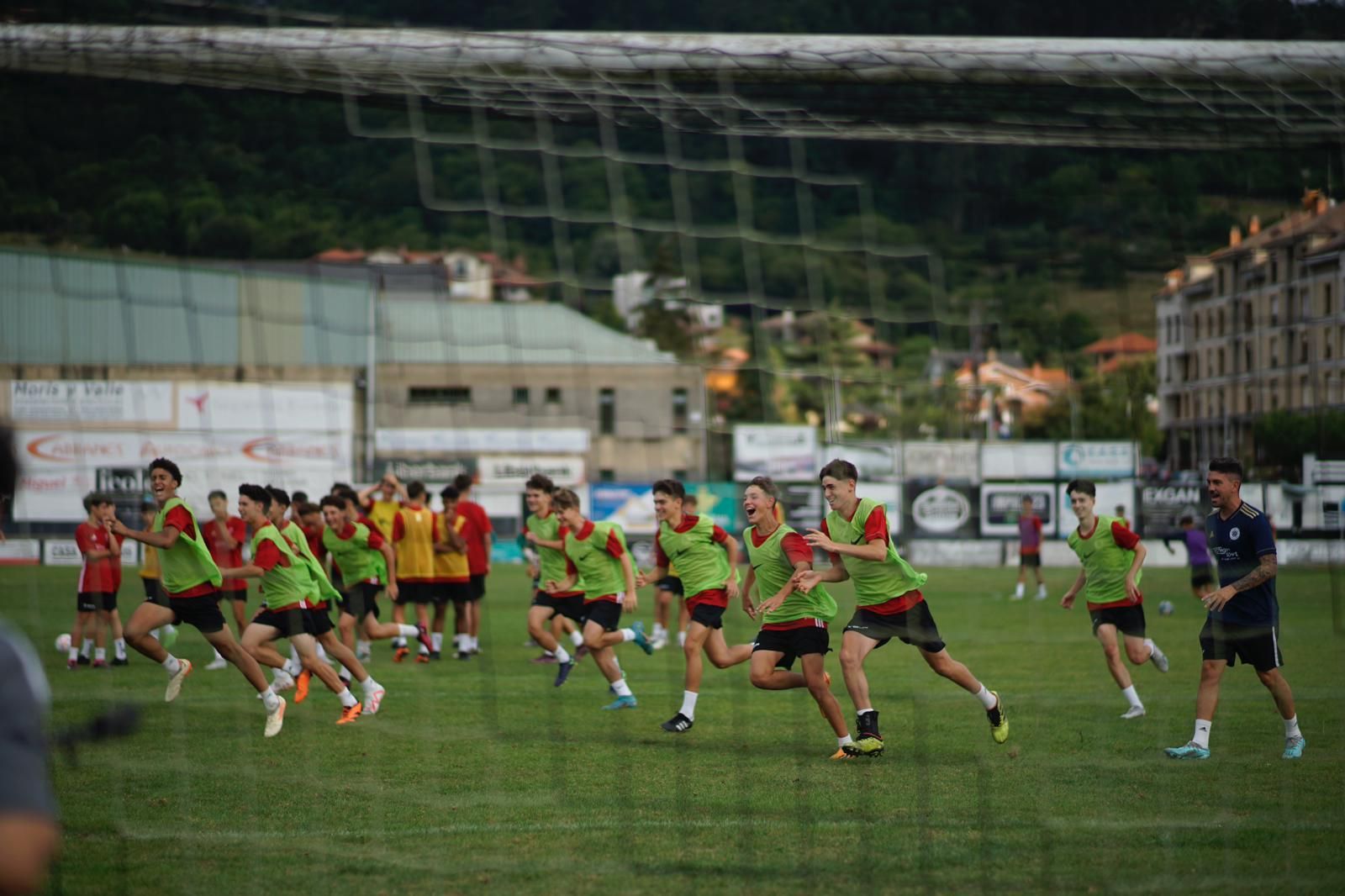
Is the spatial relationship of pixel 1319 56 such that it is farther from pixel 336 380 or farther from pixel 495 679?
pixel 336 380

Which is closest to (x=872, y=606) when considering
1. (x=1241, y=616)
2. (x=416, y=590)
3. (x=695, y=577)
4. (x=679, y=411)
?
(x=695, y=577)

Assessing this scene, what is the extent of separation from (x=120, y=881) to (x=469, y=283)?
179 inches

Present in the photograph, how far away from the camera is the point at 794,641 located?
31.6 feet

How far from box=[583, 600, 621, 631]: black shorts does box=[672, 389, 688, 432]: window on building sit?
2663mm

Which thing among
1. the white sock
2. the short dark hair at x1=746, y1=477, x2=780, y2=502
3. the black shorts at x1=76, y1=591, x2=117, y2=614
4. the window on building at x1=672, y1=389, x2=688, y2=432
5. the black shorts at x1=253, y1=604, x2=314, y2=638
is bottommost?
the white sock

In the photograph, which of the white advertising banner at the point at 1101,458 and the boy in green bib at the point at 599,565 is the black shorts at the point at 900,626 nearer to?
the boy in green bib at the point at 599,565

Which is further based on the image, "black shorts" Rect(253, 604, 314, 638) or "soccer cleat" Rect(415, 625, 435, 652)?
"soccer cleat" Rect(415, 625, 435, 652)

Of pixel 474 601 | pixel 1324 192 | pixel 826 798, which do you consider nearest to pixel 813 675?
pixel 826 798

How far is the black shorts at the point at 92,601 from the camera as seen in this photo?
49.8 feet

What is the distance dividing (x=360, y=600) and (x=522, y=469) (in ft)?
94.2

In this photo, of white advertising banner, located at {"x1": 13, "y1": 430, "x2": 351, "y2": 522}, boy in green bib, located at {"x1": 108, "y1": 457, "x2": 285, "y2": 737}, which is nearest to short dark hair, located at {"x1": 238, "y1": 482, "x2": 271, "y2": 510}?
boy in green bib, located at {"x1": 108, "y1": 457, "x2": 285, "y2": 737}

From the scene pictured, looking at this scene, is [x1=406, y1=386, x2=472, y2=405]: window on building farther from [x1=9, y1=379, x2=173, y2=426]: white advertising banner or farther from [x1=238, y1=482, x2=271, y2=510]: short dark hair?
[x1=9, y1=379, x2=173, y2=426]: white advertising banner

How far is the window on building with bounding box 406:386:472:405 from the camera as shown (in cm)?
1233

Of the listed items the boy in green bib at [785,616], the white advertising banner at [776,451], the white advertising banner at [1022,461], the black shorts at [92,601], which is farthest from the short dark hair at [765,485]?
the white advertising banner at [776,451]
